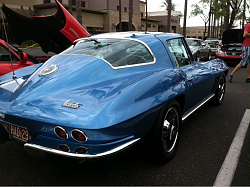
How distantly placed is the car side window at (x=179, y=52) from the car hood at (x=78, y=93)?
0.76m

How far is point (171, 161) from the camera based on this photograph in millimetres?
2676

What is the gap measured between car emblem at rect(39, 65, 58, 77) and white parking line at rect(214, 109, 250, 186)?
199 centimetres

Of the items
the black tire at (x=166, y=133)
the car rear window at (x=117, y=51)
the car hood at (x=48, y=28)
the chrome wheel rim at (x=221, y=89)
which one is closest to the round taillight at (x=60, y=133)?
the black tire at (x=166, y=133)

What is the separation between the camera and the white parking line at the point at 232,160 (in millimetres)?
2312

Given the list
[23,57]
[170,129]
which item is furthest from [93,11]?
[170,129]

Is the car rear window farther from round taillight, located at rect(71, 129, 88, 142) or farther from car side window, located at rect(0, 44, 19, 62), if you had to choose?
car side window, located at rect(0, 44, 19, 62)

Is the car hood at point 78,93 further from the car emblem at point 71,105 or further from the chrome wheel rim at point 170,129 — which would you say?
the chrome wheel rim at point 170,129

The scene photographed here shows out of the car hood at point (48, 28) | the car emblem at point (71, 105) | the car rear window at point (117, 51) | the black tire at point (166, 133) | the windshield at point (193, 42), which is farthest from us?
the windshield at point (193, 42)

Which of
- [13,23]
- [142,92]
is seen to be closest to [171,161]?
[142,92]

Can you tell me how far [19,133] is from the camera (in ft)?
7.08

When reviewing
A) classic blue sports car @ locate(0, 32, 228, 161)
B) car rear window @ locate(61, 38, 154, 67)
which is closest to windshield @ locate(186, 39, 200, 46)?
classic blue sports car @ locate(0, 32, 228, 161)

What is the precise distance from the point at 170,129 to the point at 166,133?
0.37ft

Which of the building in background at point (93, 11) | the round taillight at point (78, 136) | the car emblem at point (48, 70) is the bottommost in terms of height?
the round taillight at point (78, 136)

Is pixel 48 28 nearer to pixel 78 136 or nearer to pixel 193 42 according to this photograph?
pixel 78 136
